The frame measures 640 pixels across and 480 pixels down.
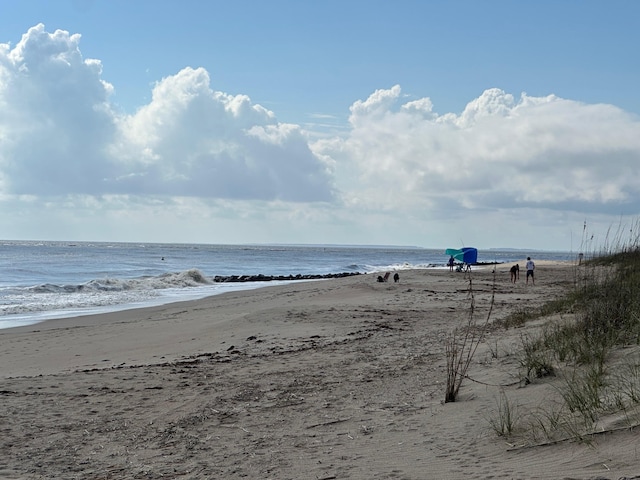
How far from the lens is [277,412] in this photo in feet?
20.9

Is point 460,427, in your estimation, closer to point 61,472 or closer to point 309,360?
point 61,472

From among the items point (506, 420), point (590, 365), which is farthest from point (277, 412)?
point (590, 365)

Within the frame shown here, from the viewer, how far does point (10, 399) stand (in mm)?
7137

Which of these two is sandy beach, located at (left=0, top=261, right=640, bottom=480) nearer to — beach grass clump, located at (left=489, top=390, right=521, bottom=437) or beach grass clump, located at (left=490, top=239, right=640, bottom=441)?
beach grass clump, located at (left=489, top=390, right=521, bottom=437)

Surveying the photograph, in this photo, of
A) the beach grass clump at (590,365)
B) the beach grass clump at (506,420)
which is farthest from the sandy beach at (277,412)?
the beach grass clump at (590,365)

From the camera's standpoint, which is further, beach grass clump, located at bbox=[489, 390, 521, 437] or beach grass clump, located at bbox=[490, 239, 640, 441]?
beach grass clump, located at bbox=[489, 390, 521, 437]

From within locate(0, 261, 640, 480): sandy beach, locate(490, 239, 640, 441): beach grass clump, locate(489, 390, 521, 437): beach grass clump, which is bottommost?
locate(0, 261, 640, 480): sandy beach

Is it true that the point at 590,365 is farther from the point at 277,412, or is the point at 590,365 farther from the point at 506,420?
the point at 277,412

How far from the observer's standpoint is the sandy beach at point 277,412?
439 centimetres

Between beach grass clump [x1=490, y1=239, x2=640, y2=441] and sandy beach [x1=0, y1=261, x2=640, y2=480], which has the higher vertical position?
beach grass clump [x1=490, y1=239, x2=640, y2=441]

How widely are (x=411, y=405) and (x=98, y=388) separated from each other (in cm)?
394

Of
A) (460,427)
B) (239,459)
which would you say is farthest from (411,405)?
(239,459)

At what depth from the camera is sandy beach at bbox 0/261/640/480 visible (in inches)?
173

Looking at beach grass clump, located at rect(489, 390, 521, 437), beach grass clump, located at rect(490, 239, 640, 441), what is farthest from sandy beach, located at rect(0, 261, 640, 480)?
beach grass clump, located at rect(490, 239, 640, 441)
